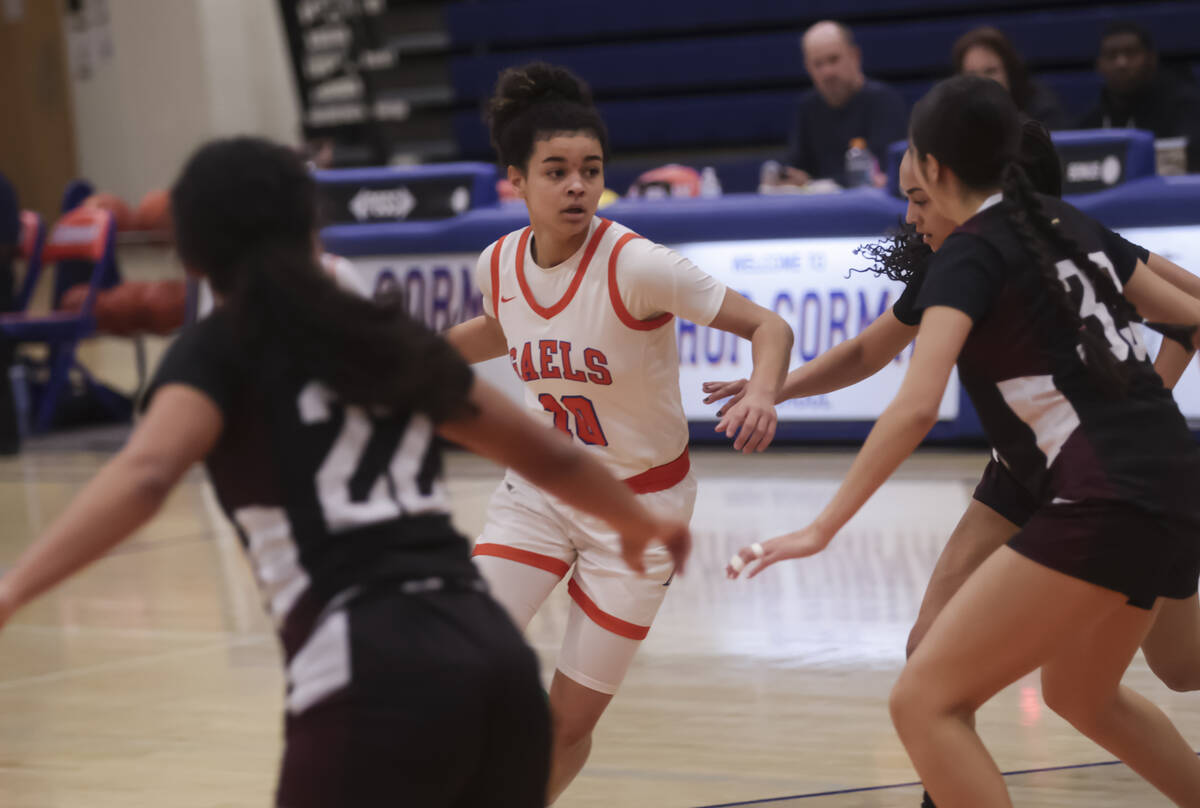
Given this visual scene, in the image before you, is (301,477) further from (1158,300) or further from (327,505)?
(1158,300)

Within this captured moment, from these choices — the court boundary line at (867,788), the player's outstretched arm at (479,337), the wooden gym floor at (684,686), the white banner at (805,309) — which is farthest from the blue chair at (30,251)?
the court boundary line at (867,788)

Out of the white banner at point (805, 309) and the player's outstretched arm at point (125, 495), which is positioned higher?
the player's outstretched arm at point (125, 495)

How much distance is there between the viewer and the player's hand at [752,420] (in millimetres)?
2754

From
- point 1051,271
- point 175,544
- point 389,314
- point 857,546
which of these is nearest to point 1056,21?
point 857,546

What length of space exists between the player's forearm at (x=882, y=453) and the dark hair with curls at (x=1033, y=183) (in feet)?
1.79

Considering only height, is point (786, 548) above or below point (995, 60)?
below

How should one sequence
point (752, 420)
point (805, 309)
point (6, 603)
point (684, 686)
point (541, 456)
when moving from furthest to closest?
point (805, 309) → point (684, 686) → point (752, 420) → point (541, 456) → point (6, 603)

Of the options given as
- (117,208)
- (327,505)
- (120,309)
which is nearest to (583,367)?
(327,505)

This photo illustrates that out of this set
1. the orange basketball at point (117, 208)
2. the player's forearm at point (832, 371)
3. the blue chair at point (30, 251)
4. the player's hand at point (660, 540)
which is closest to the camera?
the player's hand at point (660, 540)

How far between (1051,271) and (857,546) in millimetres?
3561

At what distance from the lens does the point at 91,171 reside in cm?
1603

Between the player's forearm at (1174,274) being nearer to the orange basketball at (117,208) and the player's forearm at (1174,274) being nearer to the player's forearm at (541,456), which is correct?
the player's forearm at (541,456)

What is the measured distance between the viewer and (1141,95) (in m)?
7.91

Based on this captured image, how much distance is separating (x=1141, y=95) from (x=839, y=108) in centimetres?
156
